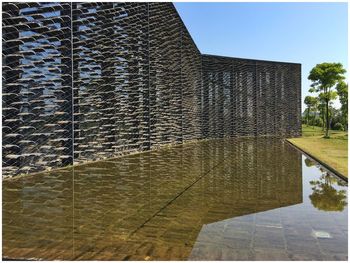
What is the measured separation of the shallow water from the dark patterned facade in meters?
1.70

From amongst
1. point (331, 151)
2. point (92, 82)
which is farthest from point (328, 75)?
point (92, 82)

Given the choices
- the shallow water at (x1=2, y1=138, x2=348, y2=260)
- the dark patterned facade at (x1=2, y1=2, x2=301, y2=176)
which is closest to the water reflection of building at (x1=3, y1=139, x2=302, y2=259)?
the shallow water at (x1=2, y1=138, x2=348, y2=260)

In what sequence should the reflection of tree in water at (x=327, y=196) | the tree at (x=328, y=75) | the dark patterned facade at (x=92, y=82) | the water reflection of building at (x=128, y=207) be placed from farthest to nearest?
the tree at (x=328, y=75) < the dark patterned facade at (x=92, y=82) < the reflection of tree in water at (x=327, y=196) < the water reflection of building at (x=128, y=207)

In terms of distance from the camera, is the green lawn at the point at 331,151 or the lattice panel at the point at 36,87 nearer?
the lattice panel at the point at 36,87

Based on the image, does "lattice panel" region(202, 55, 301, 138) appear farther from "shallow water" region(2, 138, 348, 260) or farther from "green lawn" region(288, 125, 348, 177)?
"shallow water" region(2, 138, 348, 260)

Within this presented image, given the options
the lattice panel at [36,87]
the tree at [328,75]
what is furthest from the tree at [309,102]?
the lattice panel at [36,87]

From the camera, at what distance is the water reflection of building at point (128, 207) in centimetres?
386

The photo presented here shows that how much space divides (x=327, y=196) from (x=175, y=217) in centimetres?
301

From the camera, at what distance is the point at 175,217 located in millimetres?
5059

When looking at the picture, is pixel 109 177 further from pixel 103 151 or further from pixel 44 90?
pixel 103 151

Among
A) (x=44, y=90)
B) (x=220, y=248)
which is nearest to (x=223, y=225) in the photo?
(x=220, y=248)

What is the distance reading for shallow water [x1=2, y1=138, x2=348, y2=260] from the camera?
3715mm

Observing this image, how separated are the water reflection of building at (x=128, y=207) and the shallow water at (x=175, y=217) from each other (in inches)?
0.4

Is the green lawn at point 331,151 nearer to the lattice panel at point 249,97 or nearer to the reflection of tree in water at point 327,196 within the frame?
the reflection of tree in water at point 327,196
